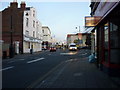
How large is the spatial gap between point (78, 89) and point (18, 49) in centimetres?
4160

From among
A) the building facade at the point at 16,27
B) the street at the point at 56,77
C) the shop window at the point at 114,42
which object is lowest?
the street at the point at 56,77

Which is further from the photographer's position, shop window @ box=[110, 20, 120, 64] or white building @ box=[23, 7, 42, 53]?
white building @ box=[23, 7, 42, 53]

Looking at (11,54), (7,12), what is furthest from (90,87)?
(7,12)

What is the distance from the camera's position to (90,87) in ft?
28.2

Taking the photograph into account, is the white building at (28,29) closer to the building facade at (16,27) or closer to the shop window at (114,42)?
the building facade at (16,27)

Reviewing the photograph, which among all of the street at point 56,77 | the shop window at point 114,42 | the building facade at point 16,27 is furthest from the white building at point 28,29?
the shop window at point 114,42

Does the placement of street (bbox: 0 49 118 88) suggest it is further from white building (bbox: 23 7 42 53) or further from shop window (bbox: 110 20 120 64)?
white building (bbox: 23 7 42 53)

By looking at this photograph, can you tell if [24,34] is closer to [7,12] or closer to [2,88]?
[7,12]

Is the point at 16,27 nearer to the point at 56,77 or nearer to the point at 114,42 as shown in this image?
the point at 56,77

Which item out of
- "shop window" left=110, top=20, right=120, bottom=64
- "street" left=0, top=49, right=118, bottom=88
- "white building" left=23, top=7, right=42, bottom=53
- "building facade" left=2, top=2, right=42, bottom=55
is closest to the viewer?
"street" left=0, top=49, right=118, bottom=88

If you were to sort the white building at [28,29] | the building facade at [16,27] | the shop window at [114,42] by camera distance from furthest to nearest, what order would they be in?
the white building at [28,29]
the building facade at [16,27]
the shop window at [114,42]

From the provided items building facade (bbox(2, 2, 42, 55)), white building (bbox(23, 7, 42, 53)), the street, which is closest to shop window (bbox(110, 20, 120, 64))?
the street

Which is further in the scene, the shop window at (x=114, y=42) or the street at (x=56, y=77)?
the shop window at (x=114, y=42)

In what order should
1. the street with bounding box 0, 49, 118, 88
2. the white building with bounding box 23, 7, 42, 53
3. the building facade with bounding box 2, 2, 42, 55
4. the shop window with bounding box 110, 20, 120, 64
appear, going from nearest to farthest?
1. the street with bounding box 0, 49, 118, 88
2. the shop window with bounding box 110, 20, 120, 64
3. the building facade with bounding box 2, 2, 42, 55
4. the white building with bounding box 23, 7, 42, 53
